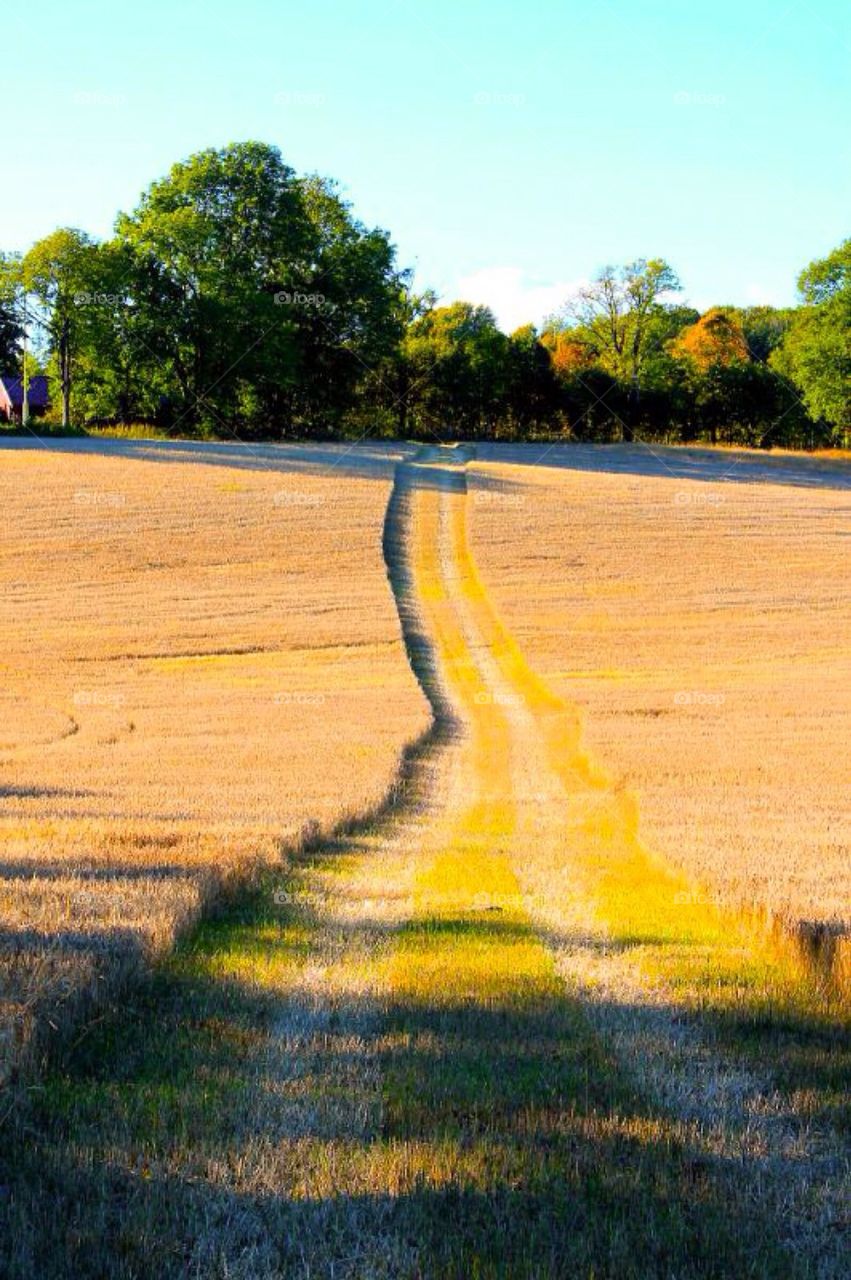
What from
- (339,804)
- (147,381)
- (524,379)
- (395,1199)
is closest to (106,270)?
(147,381)

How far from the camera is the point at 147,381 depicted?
88.9m

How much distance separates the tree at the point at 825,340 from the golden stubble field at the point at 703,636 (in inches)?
213

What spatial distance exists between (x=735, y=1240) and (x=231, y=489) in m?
59.6

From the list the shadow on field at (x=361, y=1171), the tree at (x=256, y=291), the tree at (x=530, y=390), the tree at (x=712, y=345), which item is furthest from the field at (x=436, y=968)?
the tree at (x=712, y=345)

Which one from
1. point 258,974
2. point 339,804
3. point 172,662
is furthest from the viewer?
point 172,662

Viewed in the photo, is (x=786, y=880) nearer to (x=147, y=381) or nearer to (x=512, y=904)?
(x=512, y=904)

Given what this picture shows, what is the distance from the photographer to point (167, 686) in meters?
32.0

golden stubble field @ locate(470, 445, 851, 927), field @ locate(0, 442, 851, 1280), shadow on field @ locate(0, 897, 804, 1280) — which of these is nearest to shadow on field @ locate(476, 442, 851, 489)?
golden stubble field @ locate(470, 445, 851, 927)

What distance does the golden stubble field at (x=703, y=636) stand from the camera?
14922 mm

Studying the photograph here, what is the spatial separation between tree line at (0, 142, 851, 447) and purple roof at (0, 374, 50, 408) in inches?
314

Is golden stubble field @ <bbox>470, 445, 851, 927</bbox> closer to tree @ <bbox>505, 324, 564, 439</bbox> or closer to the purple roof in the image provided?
tree @ <bbox>505, 324, 564, 439</bbox>

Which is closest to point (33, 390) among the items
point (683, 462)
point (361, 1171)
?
point (683, 462)

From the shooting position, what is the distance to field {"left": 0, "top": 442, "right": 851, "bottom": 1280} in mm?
4406

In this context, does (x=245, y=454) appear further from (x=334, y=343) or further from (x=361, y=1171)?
(x=361, y=1171)
